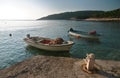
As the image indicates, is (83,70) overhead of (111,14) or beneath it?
beneath

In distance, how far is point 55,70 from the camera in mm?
9203

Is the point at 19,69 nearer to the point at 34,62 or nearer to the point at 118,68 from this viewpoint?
the point at 34,62

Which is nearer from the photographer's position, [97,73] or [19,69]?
[97,73]

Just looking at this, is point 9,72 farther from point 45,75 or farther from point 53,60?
point 53,60

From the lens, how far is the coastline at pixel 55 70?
8.42 meters

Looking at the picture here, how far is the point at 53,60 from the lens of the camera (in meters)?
11.1

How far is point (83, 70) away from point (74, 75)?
0.83 meters

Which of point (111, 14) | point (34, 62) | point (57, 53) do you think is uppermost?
point (111, 14)

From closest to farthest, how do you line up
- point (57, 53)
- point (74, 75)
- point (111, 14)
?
point (74, 75) < point (57, 53) < point (111, 14)

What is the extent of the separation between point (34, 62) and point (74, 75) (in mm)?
3643

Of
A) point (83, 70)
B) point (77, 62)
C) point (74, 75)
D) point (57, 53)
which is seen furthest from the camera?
point (57, 53)

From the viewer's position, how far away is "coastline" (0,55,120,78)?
8.42 m

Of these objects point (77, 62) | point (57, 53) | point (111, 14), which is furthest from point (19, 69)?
point (111, 14)

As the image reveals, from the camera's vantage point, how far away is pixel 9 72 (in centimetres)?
918
